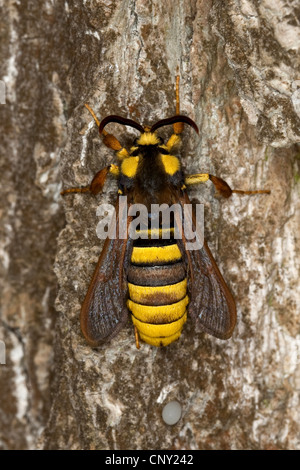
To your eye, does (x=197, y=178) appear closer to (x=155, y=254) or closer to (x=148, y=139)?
(x=148, y=139)

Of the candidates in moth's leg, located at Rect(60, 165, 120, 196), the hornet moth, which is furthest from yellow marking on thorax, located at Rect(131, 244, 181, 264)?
moth's leg, located at Rect(60, 165, 120, 196)

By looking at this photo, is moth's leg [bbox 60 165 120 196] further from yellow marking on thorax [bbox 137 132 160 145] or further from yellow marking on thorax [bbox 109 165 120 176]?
yellow marking on thorax [bbox 137 132 160 145]

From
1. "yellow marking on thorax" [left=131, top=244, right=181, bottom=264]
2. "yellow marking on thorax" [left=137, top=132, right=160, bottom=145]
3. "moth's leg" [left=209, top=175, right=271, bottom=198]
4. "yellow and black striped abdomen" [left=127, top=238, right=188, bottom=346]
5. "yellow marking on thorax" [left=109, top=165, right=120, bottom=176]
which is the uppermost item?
"yellow marking on thorax" [left=137, top=132, right=160, bottom=145]

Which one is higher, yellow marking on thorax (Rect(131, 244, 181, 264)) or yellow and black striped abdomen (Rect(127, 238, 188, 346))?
yellow marking on thorax (Rect(131, 244, 181, 264))

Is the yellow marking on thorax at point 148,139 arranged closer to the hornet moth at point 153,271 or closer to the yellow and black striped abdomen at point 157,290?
the hornet moth at point 153,271

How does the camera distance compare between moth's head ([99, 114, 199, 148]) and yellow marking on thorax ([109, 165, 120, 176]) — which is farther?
yellow marking on thorax ([109, 165, 120, 176])

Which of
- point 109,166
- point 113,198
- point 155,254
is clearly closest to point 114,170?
point 109,166

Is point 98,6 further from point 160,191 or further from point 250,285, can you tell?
point 250,285
